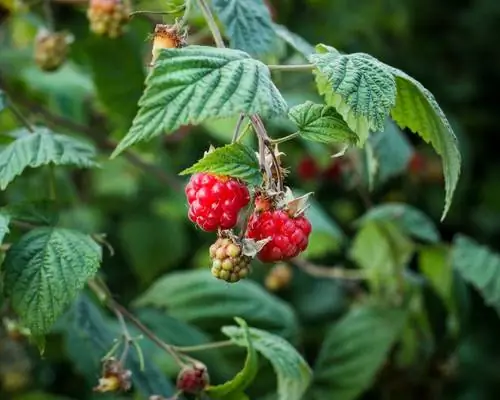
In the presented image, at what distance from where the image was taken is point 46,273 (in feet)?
3.42

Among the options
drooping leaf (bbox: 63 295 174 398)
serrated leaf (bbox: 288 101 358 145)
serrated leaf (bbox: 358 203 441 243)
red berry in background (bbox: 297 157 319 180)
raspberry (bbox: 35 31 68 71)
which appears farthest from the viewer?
red berry in background (bbox: 297 157 319 180)

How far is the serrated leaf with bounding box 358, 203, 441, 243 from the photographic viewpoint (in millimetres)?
1732

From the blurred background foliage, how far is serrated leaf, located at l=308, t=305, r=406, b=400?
72mm

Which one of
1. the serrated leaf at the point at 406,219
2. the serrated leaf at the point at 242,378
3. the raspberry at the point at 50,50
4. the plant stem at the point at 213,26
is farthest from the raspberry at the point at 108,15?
the serrated leaf at the point at 406,219

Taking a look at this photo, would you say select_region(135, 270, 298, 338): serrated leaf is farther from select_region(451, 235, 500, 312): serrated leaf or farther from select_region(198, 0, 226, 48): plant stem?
select_region(198, 0, 226, 48): plant stem

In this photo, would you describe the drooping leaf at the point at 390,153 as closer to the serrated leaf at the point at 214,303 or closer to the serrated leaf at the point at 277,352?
the serrated leaf at the point at 214,303

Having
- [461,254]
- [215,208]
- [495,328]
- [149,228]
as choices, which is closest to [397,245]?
[461,254]

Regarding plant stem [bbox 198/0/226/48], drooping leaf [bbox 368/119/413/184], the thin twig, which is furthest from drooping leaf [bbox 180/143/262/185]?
the thin twig

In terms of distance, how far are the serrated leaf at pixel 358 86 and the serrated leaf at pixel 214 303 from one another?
2.41ft

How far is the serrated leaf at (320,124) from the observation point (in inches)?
36.3

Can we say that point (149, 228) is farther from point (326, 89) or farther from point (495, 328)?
point (326, 89)

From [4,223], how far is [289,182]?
4.39 feet

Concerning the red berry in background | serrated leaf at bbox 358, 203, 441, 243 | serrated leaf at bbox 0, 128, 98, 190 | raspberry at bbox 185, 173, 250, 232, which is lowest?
the red berry in background

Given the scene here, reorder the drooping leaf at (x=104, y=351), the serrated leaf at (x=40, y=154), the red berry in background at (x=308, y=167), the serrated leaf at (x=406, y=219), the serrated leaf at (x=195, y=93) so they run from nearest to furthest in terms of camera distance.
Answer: the serrated leaf at (x=195, y=93) → the serrated leaf at (x=40, y=154) → the drooping leaf at (x=104, y=351) → the serrated leaf at (x=406, y=219) → the red berry in background at (x=308, y=167)
